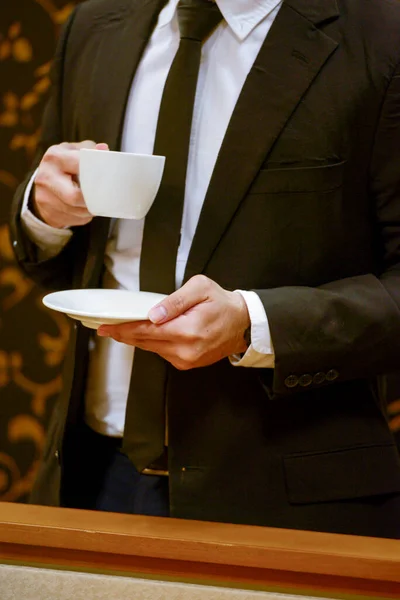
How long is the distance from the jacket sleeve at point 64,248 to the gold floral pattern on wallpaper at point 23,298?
88 cm

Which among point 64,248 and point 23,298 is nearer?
point 64,248

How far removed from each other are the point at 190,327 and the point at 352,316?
24cm


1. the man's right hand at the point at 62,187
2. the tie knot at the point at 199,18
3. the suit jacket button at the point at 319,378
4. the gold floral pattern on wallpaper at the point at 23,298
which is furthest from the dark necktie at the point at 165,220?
the gold floral pattern on wallpaper at the point at 23,298

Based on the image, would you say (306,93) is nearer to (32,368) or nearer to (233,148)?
(233,148)

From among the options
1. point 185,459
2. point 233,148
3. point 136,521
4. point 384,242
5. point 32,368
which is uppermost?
point 233,148

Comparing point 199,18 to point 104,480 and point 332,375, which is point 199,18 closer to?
point 332,375

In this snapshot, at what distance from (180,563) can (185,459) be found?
277 mm

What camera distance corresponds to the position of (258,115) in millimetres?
963

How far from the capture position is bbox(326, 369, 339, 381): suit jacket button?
0.93 m

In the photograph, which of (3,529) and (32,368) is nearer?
(3,529)

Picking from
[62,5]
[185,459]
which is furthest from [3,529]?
[62,5]

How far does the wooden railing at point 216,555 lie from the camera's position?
690mm

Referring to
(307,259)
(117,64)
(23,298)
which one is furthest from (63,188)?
(23,298)

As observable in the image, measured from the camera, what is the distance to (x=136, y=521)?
2.51 ft
